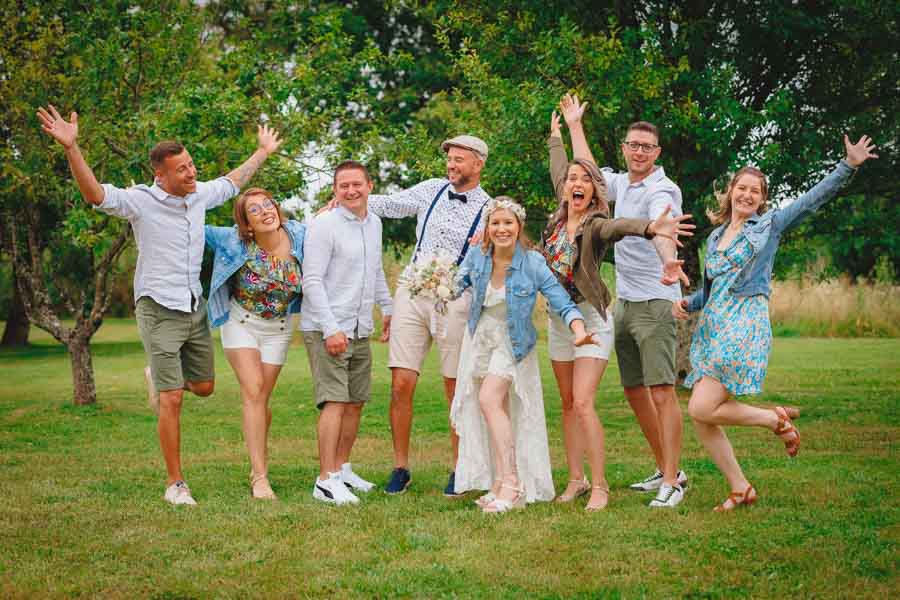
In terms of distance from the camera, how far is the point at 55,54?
1253 cm

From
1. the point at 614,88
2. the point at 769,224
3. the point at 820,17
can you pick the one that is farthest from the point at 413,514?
the point at 820,17

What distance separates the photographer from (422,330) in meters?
7.46

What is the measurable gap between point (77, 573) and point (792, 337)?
22.2 m

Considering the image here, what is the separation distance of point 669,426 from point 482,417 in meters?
1.28

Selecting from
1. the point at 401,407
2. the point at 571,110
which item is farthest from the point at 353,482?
the point at 571,110

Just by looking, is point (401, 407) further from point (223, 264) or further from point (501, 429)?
point (223, 264)

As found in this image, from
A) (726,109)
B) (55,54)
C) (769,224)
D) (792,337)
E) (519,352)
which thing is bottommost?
(792,337)

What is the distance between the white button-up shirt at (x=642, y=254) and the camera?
22.9ft

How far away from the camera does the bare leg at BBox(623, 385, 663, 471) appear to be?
7312 mm

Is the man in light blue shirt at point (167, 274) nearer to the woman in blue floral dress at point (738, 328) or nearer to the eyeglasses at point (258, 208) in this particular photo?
the eyeglasses at point (258, 208)

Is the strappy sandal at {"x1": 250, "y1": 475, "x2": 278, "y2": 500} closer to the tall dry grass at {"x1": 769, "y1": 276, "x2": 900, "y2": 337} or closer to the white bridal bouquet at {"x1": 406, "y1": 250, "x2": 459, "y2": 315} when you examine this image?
the white bridal bouquet at {"x1": 406, "y1": 250, "x2": 459, "y2": 315}

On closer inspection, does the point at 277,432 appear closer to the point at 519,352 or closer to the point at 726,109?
the point at 519,352

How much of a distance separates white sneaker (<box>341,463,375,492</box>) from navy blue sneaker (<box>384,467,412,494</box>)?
0.54 ft

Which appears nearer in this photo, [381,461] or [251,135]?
[381,461]
